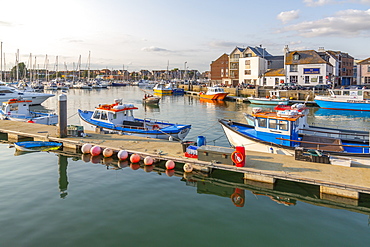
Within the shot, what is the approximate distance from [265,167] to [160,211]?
4987 mm

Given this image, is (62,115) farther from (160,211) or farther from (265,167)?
(265,167)

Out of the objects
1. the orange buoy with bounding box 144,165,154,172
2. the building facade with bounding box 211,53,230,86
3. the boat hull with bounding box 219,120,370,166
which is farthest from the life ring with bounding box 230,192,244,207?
the building facade with bounding box 211,53,230,86

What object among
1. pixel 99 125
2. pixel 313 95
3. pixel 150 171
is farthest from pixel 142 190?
pixel 313 95

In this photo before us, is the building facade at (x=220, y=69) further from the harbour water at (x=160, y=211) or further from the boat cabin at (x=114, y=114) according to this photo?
the harbour water at (x=160, y=211)

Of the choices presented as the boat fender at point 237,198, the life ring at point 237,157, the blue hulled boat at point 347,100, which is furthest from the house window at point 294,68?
the boat fender at point 237,198

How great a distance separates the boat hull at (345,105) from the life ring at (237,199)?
3851 cm

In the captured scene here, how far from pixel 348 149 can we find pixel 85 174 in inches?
491

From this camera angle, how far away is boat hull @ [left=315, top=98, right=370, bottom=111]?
4306cm

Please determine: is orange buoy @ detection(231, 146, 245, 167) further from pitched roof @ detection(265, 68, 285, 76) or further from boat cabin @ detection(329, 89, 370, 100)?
pitched roof @ detection(265, 68, 285, 76)

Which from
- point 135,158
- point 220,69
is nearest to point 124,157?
point 135,158

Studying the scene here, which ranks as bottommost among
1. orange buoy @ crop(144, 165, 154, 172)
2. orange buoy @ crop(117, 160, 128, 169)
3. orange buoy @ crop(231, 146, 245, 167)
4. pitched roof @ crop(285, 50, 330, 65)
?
orange buoy @ crop(144, 165, 154, 172)

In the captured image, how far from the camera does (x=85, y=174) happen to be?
571 inches

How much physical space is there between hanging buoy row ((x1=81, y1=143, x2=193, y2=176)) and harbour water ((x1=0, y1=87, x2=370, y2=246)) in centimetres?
33

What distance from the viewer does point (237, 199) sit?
1190 centimetres
